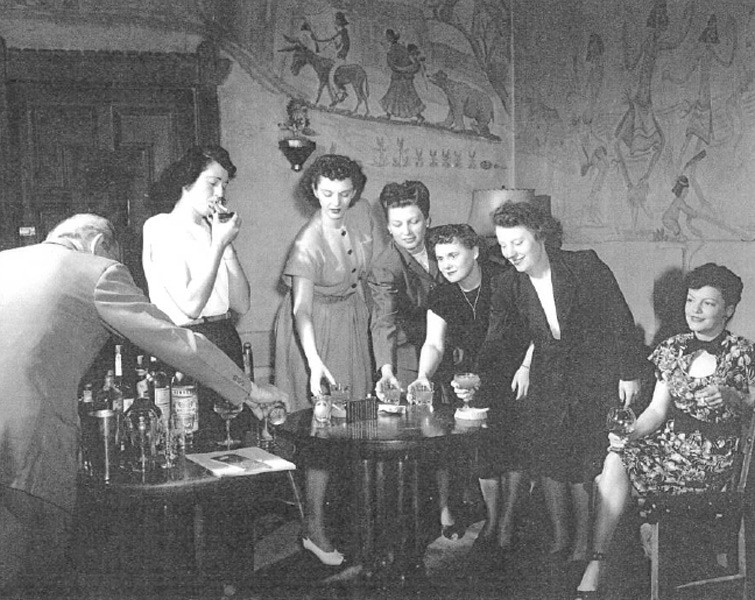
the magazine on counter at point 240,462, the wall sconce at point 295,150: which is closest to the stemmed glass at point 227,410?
the magazine on counter at point 240,462

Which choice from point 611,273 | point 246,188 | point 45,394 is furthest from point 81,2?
point 611,273

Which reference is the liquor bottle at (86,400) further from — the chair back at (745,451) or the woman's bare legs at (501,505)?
the chair back at (745,451)

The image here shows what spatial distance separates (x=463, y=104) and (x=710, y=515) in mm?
2285

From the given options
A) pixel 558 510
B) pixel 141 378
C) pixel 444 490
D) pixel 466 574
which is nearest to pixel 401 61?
pixel 444 490

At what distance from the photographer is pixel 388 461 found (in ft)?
8.77

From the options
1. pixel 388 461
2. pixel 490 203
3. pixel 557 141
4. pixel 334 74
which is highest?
pixel 334 74

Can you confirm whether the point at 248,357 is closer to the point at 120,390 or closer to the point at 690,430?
the point at 120,390

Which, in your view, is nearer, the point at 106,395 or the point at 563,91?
the point at 106,395

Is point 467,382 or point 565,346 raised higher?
point 565,346

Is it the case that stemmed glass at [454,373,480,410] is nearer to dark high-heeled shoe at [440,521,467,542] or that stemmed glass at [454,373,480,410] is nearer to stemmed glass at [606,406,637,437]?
stemmed glass at [606,406,637,437]

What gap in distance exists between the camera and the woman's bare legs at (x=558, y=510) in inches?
107

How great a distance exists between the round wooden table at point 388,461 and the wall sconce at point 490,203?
0.73 meters

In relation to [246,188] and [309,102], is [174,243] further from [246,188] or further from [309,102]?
[309,102]

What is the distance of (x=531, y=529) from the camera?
283cm
